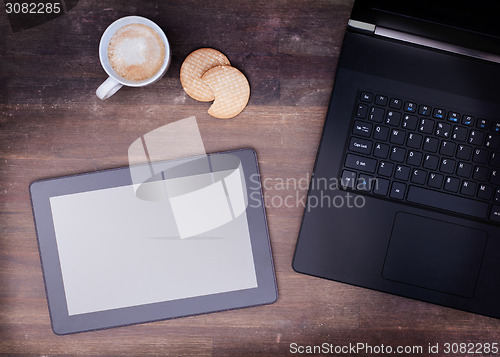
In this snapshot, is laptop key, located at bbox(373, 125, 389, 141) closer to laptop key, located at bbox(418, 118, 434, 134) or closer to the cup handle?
laptop key, located at bbox(418, 118, 434, 134)

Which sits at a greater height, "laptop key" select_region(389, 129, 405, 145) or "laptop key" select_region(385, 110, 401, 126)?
"laptop key" select_region(385, 110, 401, 126)

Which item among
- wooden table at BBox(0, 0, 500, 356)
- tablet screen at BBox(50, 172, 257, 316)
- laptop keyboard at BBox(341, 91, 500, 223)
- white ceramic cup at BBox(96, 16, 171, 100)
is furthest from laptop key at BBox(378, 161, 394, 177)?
white ceramic cup at BBox(96, 16, 171, 100)

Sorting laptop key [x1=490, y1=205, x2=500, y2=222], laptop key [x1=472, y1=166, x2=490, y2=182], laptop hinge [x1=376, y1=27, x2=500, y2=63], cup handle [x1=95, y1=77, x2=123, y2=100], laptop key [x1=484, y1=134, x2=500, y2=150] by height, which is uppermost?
laptop hinge [x1=376, y1=27, x2=500, y2=63]

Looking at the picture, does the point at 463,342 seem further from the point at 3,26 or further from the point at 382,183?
the point at 3,26

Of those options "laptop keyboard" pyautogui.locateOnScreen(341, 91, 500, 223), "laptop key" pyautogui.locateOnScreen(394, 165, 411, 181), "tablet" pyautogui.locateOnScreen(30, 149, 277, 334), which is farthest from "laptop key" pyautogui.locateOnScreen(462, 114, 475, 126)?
"tablet" pyautogui.locateOnScreen(30, 149, 277, 334)

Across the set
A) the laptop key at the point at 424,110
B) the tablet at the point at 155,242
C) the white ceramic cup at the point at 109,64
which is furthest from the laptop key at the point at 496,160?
the white ceramic cup at the point at 109,64

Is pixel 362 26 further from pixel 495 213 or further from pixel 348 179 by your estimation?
pixel 495 213

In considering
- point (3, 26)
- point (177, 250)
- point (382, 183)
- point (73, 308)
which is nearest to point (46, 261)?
point (73, 308)

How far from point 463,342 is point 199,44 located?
0.61 m

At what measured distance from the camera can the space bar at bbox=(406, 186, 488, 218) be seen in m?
0.60

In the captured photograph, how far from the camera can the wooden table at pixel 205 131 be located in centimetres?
64

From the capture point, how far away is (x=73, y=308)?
2.07ft

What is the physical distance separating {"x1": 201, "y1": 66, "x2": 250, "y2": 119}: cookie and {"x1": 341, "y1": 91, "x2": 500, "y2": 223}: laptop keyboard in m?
0.17

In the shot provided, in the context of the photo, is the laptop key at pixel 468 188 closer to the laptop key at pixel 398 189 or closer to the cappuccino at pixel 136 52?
the laptop key at pixel 398 189
